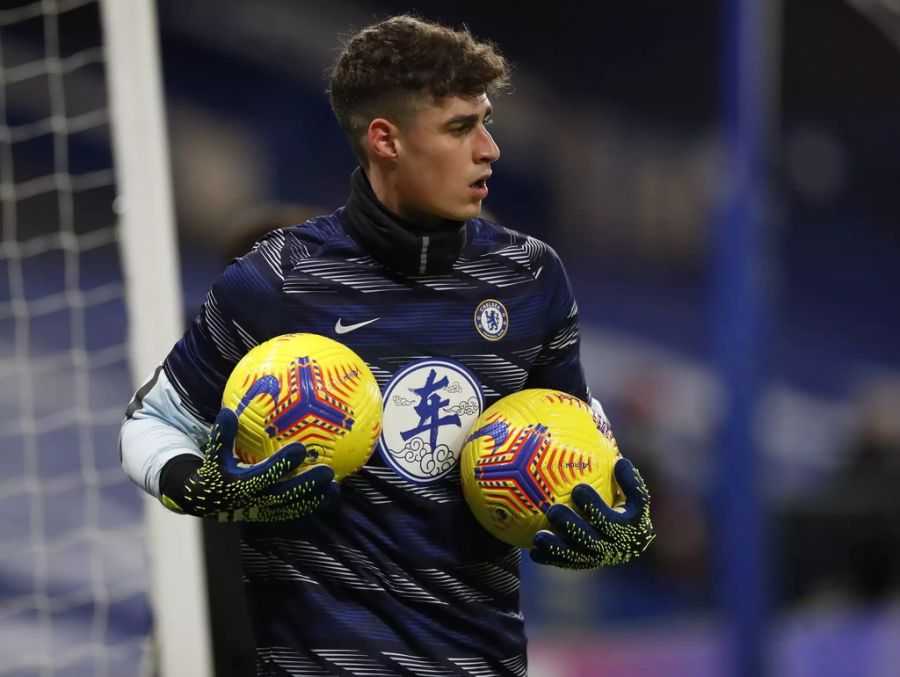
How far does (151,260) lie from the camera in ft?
11.8

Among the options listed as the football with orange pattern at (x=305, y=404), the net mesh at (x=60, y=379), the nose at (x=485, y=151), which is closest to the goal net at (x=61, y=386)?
the net mesh at (x=60, y=379)

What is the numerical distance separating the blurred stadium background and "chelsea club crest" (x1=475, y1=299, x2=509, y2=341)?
1339 mm

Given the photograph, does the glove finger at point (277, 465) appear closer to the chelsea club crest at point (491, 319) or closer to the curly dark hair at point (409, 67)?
the chelsea club crest at point (491, 319)

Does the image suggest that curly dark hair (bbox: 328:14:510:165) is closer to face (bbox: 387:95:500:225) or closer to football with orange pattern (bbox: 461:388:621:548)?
face (bbox: 387:95:500:225)

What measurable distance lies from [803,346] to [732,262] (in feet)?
20.4

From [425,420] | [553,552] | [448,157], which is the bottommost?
[553,552]

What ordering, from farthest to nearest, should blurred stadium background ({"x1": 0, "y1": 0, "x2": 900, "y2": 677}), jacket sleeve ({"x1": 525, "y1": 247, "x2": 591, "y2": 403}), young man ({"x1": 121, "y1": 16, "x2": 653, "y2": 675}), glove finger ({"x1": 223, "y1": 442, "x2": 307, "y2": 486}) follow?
blurred stadium background ({"x1": 0, "y1": 0, "x2": 900, "y2": 677}) < jacket sleeve ({"x1": 525, "y1": 247, "x2": 591, "y2": 403}) < young man ({"x1": 121, "y1": 16, "x2": 653, "y2": 675}) < glove finger ({"x1": 223, "y1": 442, "x2": 307, "y2": 486})

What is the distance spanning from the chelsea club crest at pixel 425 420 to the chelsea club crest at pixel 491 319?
0.08 meters

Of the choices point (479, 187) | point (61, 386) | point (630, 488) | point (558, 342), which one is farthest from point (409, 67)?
point (61, 386)

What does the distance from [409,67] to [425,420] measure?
61cm

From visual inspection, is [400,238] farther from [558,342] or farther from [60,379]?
[60,379]

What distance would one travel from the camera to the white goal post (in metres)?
3.58

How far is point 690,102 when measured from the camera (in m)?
12.9

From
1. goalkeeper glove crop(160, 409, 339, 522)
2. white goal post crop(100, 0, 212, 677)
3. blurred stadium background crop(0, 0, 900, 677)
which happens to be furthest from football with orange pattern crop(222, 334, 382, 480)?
blurred stadium background crop(0, 0, 900, 677)
